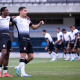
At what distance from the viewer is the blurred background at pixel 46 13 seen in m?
22.3

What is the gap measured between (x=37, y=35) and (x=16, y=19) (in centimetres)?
1628

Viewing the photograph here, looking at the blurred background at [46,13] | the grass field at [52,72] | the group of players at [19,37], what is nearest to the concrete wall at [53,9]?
the blurred background at [46,13]

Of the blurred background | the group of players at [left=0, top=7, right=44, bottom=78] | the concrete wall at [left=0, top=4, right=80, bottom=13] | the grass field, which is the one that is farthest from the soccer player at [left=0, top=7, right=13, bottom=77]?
the concrete wall at [left=0, top=4, right=80, bottom=13]

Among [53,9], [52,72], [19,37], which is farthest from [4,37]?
[53,9]

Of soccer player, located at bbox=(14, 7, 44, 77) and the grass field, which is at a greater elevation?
soccer player, located at bbox=(14, 7, 44, 77)

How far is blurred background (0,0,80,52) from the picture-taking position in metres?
22.3

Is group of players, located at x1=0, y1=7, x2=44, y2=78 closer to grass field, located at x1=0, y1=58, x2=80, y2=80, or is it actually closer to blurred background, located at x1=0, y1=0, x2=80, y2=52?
grass field, located at x1=0, y1=58, x2=80, y2=80

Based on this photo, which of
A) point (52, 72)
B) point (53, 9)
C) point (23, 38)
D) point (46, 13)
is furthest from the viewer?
point (46, 13)

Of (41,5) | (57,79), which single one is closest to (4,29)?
(57,79)

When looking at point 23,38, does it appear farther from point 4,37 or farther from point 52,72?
point 52,72

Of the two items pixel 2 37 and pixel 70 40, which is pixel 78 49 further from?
pixel 2 37

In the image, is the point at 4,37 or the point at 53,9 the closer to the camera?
the point at 4,37

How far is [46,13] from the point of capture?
82.9 feet

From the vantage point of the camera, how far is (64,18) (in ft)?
88.8
